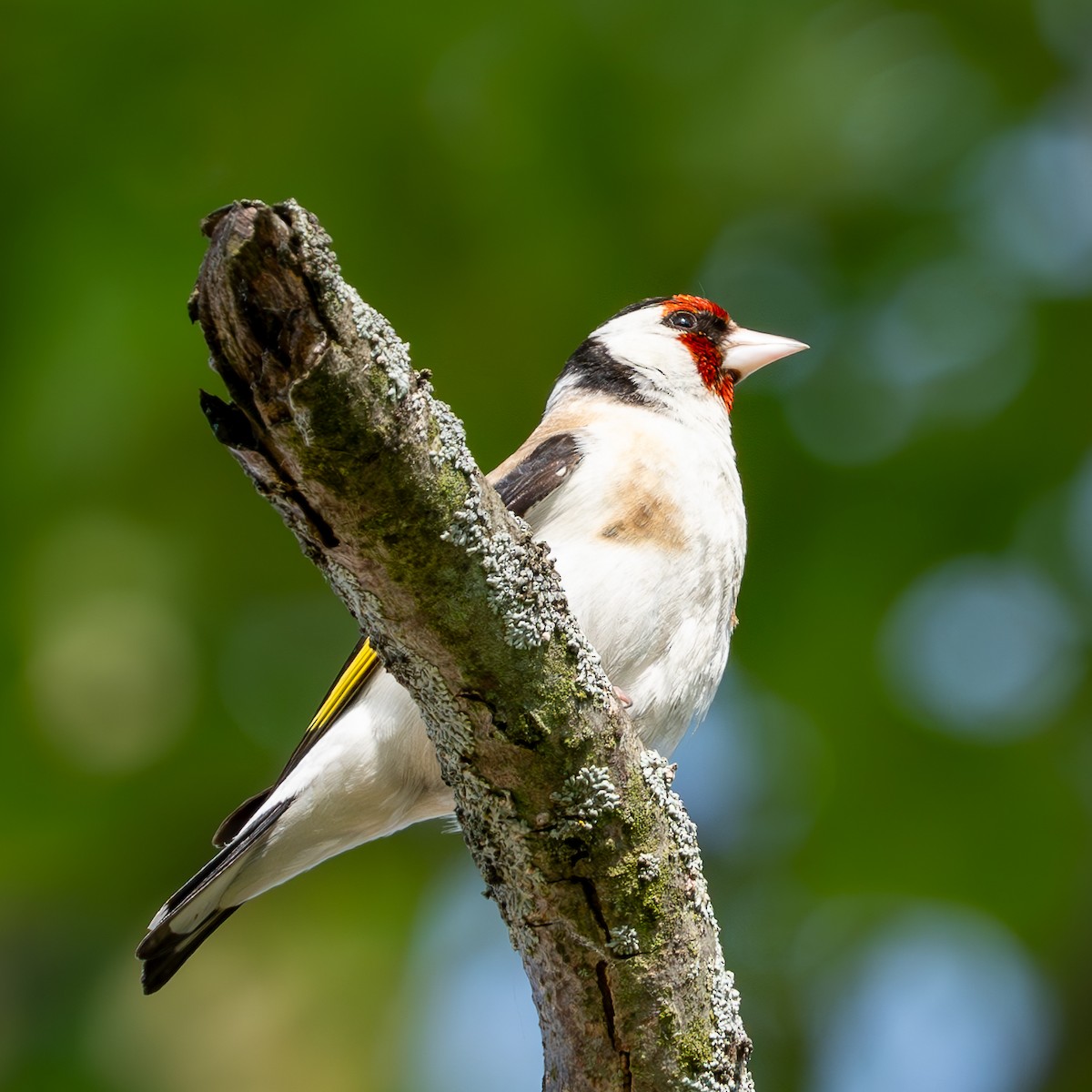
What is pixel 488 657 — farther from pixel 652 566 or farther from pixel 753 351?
pixel 753 351

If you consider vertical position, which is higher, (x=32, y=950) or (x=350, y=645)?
(x=350, y=645)

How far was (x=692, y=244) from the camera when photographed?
13.5 ft

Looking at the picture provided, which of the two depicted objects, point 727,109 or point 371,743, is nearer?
point 371,743

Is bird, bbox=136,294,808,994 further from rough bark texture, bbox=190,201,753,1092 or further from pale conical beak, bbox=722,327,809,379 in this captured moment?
pale conical beak, bbox=722,327,809,379

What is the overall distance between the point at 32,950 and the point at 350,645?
1126 millimetres

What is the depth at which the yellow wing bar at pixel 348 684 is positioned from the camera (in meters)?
2.80

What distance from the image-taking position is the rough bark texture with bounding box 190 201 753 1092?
1431mm

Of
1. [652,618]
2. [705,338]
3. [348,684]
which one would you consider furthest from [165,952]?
[705,338]

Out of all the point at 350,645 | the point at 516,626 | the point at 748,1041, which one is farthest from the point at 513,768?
the point at 350,645

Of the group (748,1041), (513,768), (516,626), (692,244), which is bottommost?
(748,1041)

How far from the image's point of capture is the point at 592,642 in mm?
2709

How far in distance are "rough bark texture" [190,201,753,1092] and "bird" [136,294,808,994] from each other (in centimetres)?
68

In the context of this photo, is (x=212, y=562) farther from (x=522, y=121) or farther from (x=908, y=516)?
(x=908, y=516)

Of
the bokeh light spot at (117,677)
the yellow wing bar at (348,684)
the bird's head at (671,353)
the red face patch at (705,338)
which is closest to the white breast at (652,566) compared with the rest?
the yellow wing bar at (348,684)
